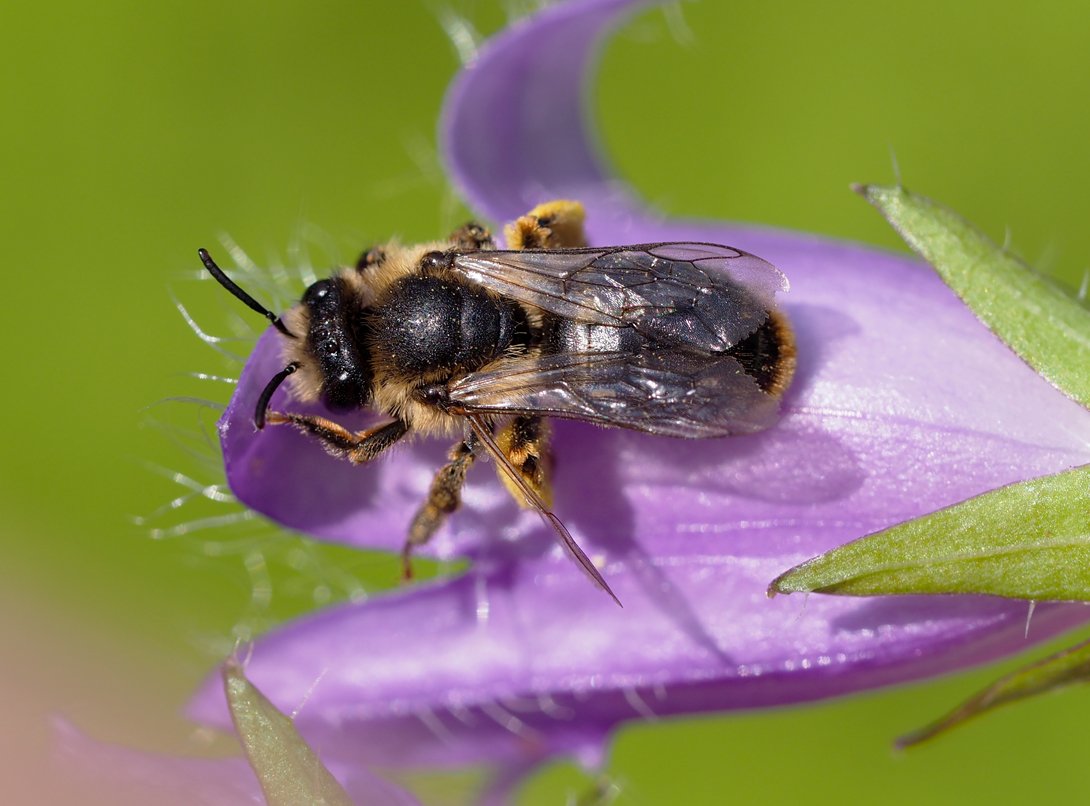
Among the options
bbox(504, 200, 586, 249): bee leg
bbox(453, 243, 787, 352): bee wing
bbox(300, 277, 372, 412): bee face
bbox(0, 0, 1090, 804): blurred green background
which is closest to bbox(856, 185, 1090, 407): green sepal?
bbox(453, 243, 787, 352): bee wing

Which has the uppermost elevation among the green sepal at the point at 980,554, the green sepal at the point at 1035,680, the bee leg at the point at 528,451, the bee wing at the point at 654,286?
the bee wing at the point at 654,286

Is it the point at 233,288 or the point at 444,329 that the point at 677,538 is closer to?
the point at 444,329

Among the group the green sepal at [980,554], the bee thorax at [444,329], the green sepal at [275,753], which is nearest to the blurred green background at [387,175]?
the bee thorax at [444,329]

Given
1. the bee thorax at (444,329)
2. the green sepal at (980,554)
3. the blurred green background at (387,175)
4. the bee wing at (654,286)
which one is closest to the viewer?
the green sepal at (980,554)

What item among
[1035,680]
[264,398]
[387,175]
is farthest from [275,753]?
[387,175]

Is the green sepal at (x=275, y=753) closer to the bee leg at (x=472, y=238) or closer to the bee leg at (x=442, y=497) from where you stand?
the bee leg at (x=442, y=497)

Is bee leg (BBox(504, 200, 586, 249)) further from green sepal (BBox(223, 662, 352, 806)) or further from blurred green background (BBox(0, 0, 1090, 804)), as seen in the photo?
blurred green background (BBox(0, 0, 1090, 804))
